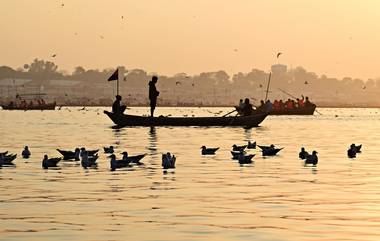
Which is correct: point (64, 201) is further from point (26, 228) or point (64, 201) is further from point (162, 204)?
point (26, 228)

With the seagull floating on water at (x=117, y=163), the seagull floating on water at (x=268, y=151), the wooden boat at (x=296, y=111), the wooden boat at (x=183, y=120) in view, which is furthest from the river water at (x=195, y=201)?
the wooden boat at (x=296, y=111)

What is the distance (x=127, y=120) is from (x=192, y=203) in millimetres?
54746

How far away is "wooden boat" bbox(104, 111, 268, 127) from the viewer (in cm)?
7888

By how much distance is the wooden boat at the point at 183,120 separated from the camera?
78875 mm

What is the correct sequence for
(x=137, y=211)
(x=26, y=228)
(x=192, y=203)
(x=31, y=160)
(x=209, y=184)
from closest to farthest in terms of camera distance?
(x=26, y=228), (x=137, y=211), (x=192, y=203), (x=209, y=184), (x=31, y=160)

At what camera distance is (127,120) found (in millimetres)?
80188

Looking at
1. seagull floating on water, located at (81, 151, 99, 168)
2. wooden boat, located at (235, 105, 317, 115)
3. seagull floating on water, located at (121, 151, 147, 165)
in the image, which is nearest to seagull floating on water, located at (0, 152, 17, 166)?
seagull floating on water, located at (81, 151, 99, 168)

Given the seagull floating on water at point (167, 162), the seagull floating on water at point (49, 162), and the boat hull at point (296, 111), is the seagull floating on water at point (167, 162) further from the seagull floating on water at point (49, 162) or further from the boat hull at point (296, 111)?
the boat hull at point (296, 111)

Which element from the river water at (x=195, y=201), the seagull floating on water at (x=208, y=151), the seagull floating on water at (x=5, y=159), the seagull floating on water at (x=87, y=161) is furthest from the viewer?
the seagull floating on water at (x=208, y=151)

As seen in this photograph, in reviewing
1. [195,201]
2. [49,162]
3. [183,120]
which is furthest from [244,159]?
[183,120]

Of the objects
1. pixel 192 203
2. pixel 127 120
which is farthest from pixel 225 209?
pixel 127 120

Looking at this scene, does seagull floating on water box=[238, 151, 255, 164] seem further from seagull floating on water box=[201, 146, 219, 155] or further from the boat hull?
the boat hull

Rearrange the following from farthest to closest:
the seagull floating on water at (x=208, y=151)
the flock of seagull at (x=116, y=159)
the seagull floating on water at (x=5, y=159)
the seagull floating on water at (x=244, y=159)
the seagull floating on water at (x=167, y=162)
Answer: the seagull floating on water at (x=208, y=151) < the seagull floating on water at (x=244, y=159) < the seagull floating on water at (x=5, y=159) < the flock of seagull at (x=116, y=159) < the seagull floating on water at (x=167, y=162)

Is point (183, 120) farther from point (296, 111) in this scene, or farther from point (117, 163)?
point (296, 111)
